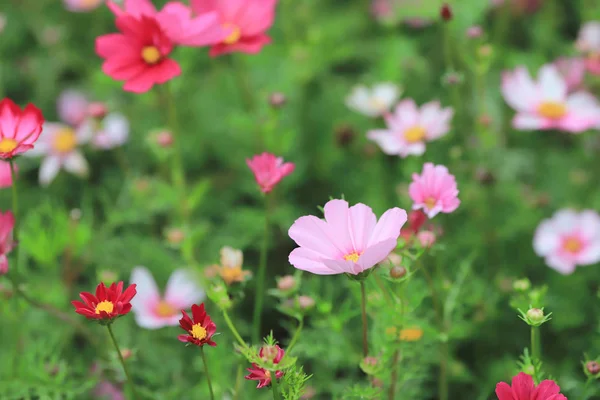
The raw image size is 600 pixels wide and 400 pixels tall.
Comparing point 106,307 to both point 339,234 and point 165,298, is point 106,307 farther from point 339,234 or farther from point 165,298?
point 165,298

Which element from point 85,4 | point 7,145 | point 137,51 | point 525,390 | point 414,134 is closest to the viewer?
point 525,390

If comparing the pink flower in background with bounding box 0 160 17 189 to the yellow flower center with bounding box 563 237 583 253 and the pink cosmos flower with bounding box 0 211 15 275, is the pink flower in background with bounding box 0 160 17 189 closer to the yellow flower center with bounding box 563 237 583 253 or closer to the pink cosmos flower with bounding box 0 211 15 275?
the pink cosmos flower with bounding box 0 211 15 275

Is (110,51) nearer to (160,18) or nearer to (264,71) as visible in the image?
(160,18)

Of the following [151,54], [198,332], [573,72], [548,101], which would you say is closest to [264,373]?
[198,332]

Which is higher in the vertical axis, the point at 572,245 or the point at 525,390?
the point at 572,245

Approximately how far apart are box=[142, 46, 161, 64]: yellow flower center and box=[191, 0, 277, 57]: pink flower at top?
162mm

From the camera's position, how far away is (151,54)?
995mm

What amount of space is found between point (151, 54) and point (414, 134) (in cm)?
43

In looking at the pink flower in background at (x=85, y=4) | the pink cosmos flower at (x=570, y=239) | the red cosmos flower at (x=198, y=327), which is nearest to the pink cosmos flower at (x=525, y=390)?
the red cosmos flower at (x=198, y=327)

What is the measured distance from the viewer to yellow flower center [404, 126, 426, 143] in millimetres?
1135

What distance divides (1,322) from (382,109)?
773 millimetres

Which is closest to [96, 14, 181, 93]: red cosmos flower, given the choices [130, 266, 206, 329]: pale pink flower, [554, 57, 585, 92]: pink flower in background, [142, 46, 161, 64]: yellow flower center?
[142, 46, 161, 64]: yellow flower center

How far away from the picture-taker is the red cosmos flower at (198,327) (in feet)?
2.27

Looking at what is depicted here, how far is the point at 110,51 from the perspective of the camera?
1000 mm
